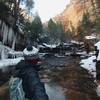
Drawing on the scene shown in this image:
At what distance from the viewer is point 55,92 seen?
50.9ft

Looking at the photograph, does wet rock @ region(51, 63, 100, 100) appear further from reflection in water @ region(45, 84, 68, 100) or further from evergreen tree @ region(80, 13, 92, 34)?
evergreen tree @ region(80, 13, 92, 34)

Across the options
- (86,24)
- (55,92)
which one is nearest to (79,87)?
(55,92)

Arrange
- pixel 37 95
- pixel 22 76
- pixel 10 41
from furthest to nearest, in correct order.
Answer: pixel 10 41
pixel 22 76
pixel 37 95

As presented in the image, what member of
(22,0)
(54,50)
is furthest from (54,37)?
(22,0)

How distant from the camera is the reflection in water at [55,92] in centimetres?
1416

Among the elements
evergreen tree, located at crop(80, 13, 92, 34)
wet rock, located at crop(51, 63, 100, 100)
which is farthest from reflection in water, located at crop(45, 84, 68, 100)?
evergreen tree, located at crop(80, 13, 92, 34)

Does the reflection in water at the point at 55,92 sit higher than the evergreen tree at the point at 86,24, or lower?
lower

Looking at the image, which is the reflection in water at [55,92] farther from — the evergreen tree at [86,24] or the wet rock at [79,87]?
the evergreen tree at [86,24]

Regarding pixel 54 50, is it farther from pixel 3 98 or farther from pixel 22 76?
pixel 22 76

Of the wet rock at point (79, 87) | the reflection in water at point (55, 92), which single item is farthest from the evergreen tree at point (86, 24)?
the reflection in water at point (55, 92)

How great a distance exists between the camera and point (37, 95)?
441 centimetres

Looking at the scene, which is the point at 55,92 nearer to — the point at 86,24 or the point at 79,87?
the point at 79,87

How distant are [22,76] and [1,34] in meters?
34.2

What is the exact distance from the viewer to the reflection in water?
14158 millimetres
